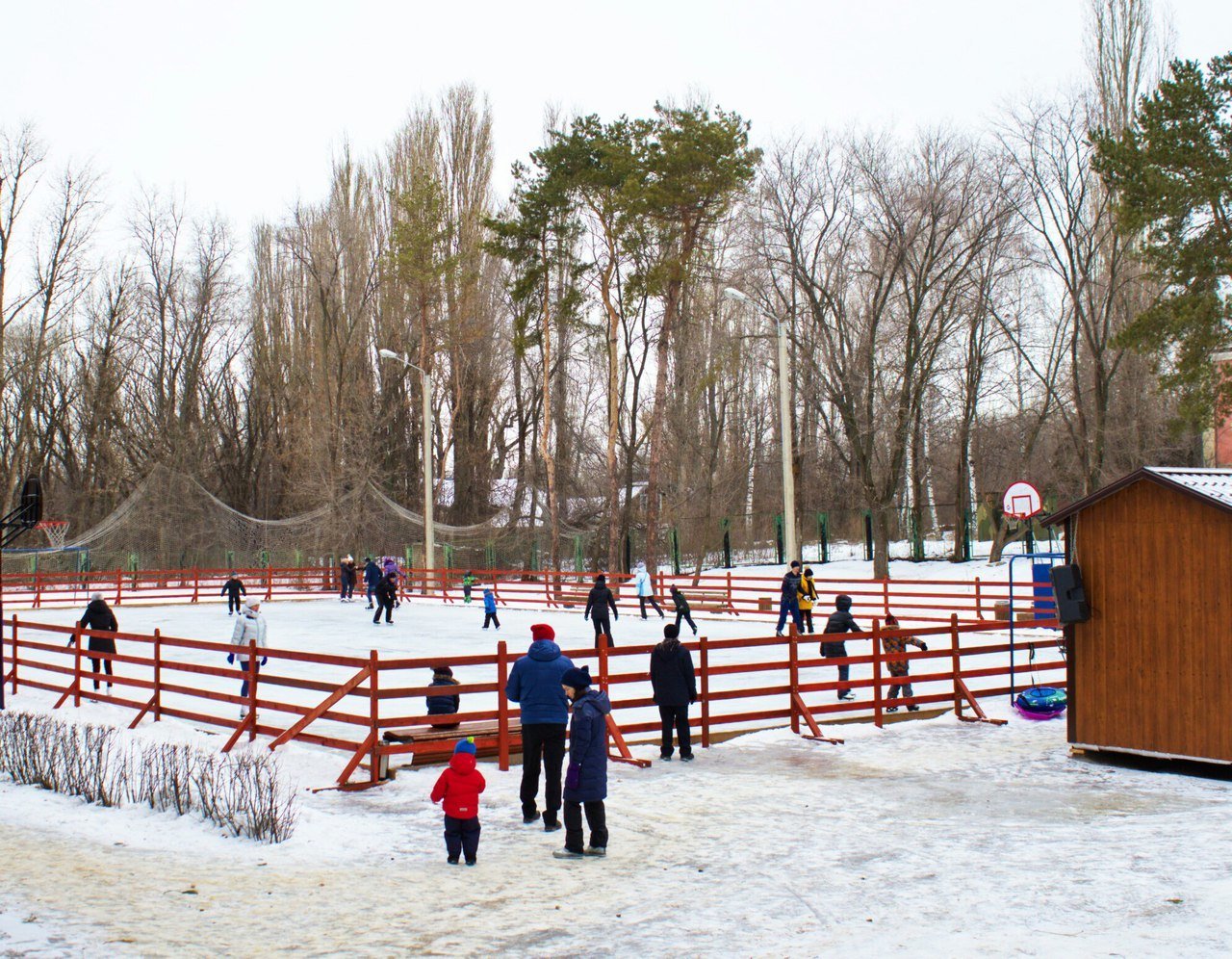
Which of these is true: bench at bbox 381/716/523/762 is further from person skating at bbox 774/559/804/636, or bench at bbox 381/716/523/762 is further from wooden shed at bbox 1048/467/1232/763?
person skating at bbox 774/559/804/636

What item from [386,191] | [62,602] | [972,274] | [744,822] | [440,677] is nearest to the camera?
[744,822]

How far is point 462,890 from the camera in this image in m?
7.70

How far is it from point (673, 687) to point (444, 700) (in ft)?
8.08

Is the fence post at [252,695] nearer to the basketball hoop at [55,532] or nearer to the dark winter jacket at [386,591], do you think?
the dark winter jacket at [386,591]

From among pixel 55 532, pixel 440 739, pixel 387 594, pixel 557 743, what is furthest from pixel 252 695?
pixel 55 532

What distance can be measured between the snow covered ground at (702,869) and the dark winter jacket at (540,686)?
3.04 ft

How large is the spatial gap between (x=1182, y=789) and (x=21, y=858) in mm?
9817

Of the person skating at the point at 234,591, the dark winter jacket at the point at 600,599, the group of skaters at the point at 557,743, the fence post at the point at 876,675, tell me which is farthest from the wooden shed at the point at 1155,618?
the person skating at the point at 234,591

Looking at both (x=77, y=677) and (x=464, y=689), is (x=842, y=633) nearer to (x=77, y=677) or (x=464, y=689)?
(x=464, y=689)

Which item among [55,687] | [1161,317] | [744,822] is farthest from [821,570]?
[744,822]

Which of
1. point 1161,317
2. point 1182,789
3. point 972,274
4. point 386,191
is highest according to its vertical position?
point 386,191

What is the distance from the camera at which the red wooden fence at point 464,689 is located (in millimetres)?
11523

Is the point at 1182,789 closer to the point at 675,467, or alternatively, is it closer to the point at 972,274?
the point at 972,274

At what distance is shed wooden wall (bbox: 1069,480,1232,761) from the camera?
1099cm
